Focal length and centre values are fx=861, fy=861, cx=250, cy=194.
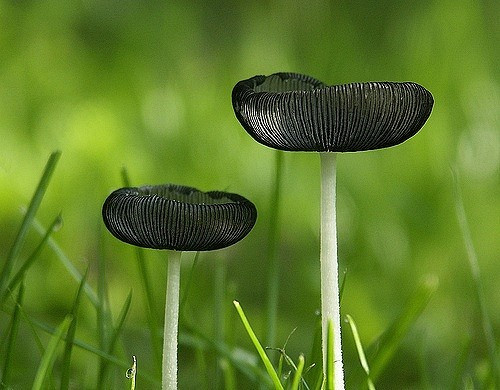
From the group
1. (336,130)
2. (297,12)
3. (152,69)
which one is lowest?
(336,130)

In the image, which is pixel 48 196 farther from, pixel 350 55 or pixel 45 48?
pixel 350 55

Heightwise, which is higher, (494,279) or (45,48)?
(45,48)

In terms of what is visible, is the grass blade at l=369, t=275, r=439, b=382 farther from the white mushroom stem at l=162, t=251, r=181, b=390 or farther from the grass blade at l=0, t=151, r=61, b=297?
the grass blade at l=0, t=151, r=61, b=297

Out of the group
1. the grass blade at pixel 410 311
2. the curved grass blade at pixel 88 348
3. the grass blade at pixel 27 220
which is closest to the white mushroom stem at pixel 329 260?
the grass blade at pixel 410 311

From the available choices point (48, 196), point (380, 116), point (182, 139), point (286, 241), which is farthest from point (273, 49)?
point (380, 116)

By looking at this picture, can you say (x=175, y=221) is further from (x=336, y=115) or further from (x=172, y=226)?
(x=336, y=115)

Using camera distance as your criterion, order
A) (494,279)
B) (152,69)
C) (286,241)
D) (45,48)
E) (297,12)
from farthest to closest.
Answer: (297,12)
(152,69)
(45,48)
(286,241)
(494,279)

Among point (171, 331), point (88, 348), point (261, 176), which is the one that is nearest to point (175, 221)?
point (171, 331)

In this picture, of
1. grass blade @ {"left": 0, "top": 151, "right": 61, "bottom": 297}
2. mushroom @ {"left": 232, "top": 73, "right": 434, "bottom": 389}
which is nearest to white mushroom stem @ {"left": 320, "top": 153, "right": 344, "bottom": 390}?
mushroom @ {"left": 232, "top": 73, "right": 434, "bottom": 389}
